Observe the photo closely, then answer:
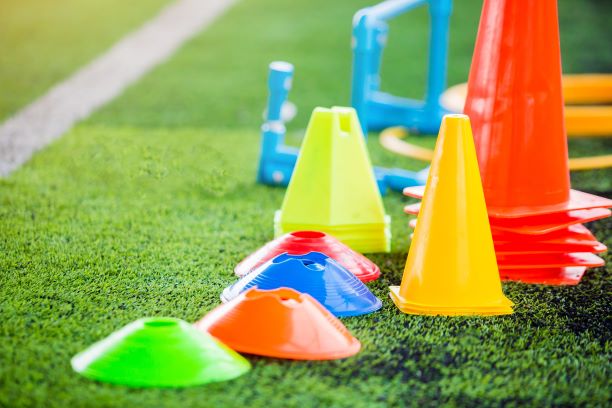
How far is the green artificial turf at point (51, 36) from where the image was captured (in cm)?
597

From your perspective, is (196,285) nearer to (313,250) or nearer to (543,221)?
(313,250)

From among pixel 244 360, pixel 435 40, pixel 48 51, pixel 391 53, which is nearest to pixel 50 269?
pixel 244 360

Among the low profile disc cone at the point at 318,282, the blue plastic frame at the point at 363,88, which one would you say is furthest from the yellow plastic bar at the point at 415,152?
the low profile disc cone at the point at 318,282

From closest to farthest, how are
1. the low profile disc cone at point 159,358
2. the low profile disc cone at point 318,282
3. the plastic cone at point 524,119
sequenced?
the low profile disc cone at point 159,358 < the low profile disc cone at point 318,282 < the plastic cone at point 524,119

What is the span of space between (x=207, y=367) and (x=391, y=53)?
18.0 feet

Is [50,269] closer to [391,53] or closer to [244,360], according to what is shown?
[244,360]

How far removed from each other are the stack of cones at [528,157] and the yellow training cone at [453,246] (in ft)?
0.94

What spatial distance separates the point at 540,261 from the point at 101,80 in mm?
3864

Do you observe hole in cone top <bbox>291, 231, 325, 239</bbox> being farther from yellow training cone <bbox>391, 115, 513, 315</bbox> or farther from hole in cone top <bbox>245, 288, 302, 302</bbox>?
hole in cone top <bbox>245, 288, 302, 302</bbox>

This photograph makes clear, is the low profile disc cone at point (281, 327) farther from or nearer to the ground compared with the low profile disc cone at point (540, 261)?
nearer to the ground

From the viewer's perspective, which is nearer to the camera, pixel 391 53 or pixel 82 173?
pixel 82 173

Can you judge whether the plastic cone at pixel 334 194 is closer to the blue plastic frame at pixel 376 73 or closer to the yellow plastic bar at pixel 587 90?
the blue plastic frame at pixel 376 73

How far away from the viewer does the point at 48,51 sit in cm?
691

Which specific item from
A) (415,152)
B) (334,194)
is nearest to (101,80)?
(415,152)
